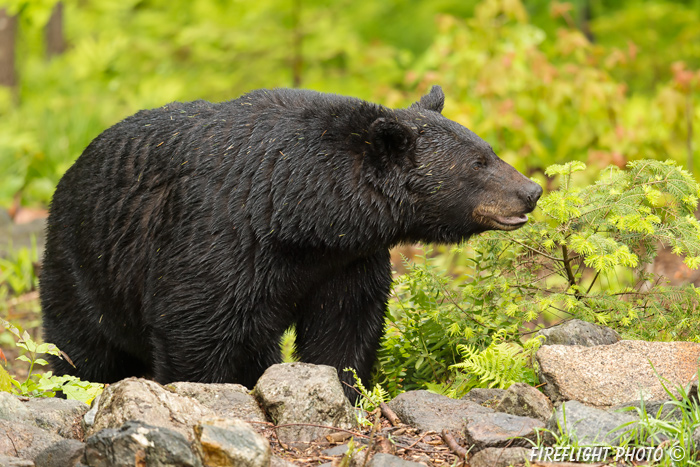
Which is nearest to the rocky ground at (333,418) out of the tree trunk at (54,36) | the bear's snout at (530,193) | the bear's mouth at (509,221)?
the bear's mouth at (509,221)

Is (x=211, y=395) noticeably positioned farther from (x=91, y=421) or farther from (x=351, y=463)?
(x=351, y=463)

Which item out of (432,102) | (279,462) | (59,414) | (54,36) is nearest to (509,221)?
(432,102)

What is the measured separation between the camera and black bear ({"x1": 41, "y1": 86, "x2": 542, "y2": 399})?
442 cm

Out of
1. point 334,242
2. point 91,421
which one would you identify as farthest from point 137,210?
point 91,421

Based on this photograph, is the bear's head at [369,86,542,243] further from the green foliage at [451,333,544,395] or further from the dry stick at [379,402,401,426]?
the dry stick at [379,402,401,426]

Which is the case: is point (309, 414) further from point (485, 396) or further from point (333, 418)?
point (485, 396)

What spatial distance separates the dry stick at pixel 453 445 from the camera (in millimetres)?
3516

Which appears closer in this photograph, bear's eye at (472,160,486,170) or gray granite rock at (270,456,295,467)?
gray granite rock at (270,456,295,467)

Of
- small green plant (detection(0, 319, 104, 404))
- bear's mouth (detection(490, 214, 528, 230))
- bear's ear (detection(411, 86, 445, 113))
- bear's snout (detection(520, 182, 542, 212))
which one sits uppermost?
bear's ear (detection(411, 86, 445, 113))

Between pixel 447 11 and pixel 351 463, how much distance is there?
12.2 m

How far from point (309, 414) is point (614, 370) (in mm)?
1541

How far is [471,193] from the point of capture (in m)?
4.54

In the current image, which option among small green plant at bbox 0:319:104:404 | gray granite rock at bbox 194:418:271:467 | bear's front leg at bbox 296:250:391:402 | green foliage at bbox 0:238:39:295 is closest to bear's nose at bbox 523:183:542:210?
bear's front leg at bbox 296:250:391:402

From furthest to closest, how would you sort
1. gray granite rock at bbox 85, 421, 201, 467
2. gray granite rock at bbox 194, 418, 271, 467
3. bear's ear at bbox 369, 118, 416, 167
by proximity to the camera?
1. bear's ear at bbox 369, 118, 416, 167
2. gray granite rock at bbox 194, 418, 271, 467
3. gray granite rock at bbox 85, 421, 201, 467
